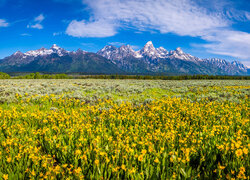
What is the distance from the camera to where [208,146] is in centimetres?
415

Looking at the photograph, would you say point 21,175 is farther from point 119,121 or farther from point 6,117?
point 6,117

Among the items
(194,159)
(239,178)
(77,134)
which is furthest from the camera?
(77,134)

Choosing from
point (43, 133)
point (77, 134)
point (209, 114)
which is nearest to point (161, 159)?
point (77, 134)

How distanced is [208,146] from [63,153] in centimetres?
402

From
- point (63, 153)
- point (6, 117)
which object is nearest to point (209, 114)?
point (63, 153)

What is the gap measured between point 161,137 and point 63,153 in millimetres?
2932

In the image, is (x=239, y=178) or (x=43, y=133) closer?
(x=239, y=178)

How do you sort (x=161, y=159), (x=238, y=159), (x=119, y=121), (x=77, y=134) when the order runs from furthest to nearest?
1. (x=119, y=121)
2. (x=77, y=134)
3. (x=161, y=159)
4. (x=238, y=159)

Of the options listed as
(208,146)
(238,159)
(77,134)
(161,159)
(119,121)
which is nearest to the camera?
(238,159)

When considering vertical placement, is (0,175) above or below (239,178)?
below

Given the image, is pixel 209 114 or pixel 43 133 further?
pixel 209 114

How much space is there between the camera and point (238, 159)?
316cm

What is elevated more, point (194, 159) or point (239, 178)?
point (239, 178)

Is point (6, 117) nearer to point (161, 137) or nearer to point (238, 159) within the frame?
point (161, 137)
